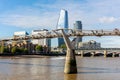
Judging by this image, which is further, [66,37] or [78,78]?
[66,37]

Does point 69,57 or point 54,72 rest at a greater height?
point 69,57

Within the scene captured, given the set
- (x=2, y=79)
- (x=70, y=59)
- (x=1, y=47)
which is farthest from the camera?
(x=1, y=47)

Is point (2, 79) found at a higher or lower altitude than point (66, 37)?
lower

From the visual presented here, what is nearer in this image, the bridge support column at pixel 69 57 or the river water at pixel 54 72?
the river water at pixel 54 72

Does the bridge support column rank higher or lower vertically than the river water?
higher

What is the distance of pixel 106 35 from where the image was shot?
172ft

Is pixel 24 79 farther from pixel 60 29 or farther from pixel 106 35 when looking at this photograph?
pixel 106 35

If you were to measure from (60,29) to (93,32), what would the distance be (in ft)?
17.3

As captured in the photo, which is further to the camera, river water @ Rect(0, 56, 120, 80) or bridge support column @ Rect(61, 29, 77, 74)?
bridge support column @ Rect(61, 29, 77, 74)

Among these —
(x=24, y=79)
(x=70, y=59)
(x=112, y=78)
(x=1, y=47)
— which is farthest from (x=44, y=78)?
(x=1, y=47)

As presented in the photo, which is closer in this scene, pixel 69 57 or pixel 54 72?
pixel 69 57

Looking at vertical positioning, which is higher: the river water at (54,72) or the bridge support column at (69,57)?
the bridge support column at (69,57)

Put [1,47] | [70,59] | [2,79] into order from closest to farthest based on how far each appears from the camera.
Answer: [2,79] → [70,59] → [1,47]

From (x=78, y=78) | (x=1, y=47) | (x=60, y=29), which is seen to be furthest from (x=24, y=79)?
(x=1, y=47)
